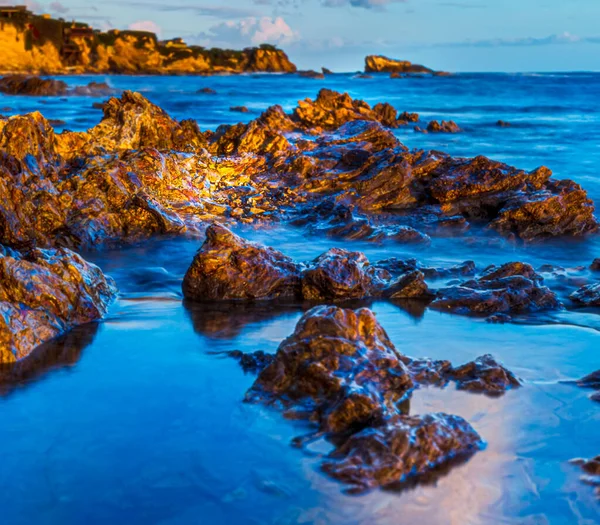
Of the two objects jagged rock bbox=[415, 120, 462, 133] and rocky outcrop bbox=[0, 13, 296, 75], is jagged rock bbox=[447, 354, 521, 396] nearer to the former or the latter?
jagged rock bbox=[415, 120, 462, 133]

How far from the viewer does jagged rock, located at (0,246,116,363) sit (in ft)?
15.1

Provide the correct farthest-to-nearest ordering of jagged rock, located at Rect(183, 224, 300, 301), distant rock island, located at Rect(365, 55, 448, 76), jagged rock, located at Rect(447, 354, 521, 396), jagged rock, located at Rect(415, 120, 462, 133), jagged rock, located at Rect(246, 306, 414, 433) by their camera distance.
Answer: distant rock island, located at Rect(365, 55, 448, 76)
jagged rock, located at Rect(415, 120, 462, 133)
jagged rock, located at Rect(183, 224, 300, 301)
jagged rock, located at Rect(447, 354, 521, 396)
jagged rock, located at Rect(246, 306, 414, 433)

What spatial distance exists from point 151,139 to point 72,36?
9076 cm

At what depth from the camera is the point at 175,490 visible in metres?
3.23

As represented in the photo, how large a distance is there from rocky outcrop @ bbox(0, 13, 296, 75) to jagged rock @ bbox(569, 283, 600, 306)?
79.3 meters

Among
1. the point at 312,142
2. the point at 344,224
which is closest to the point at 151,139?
the point at 312,142

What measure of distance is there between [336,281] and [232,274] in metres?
0.83

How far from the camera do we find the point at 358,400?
11.9 feet

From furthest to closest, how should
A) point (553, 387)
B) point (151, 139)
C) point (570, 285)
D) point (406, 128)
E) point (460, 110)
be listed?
point (460, 110), point (406, 128), point (151, 139), point (570, 285), point (553, 387)

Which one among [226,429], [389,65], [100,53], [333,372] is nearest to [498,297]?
[333,372]

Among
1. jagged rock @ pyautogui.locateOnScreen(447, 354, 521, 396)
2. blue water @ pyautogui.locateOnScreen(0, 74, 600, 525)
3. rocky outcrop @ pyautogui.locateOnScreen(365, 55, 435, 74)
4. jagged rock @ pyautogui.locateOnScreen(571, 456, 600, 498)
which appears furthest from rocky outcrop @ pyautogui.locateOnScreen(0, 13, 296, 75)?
jagged rock @ pyautogui.locateOnScreen(571, 456, 600, 498)

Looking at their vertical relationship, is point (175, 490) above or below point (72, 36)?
below

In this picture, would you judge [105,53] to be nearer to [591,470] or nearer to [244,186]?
[244,186]

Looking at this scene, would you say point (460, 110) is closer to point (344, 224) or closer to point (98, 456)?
point (344, 224)
